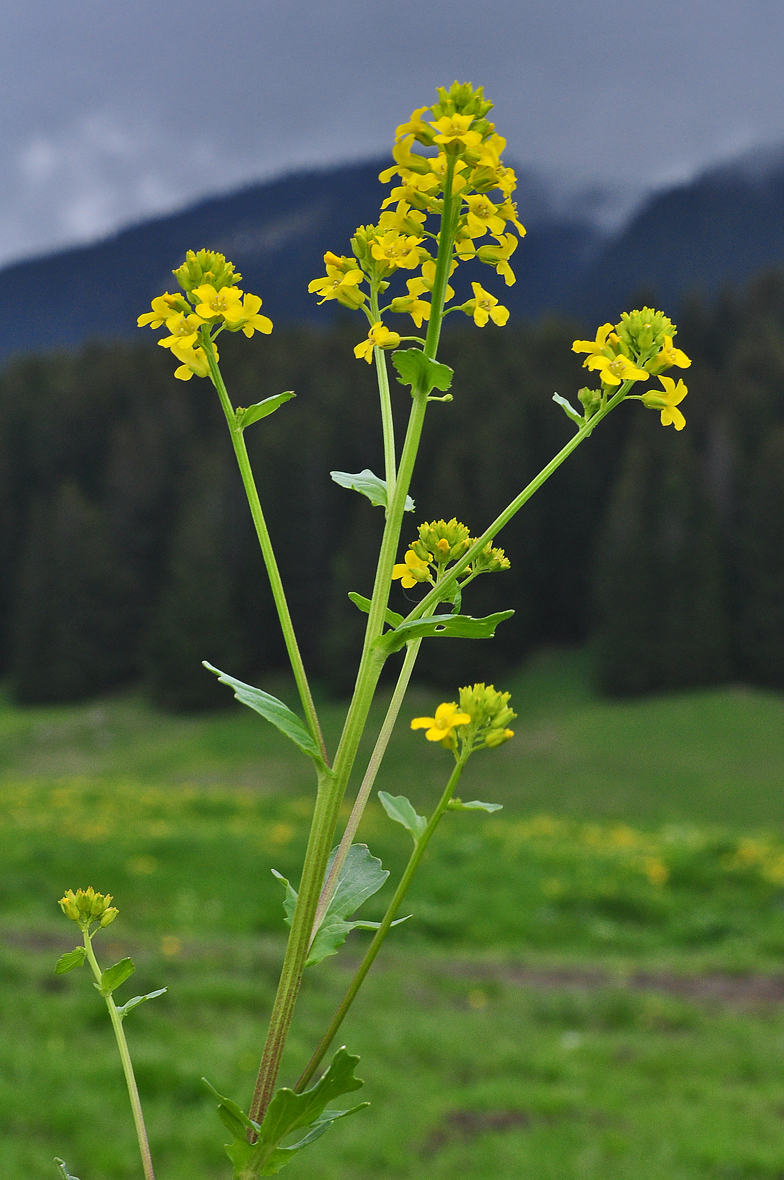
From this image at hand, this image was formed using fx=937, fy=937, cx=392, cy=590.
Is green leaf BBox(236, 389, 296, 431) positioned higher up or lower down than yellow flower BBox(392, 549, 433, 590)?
higher up

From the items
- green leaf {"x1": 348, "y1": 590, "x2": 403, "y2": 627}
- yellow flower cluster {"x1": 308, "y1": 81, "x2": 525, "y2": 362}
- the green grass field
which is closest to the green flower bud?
yellow flower cluster {"x1": 308, "y1": 81, "x2": 525, "y2": 362}

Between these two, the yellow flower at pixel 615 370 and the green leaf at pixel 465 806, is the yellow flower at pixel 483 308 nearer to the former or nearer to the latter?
the yellow flower at pixel 615 370

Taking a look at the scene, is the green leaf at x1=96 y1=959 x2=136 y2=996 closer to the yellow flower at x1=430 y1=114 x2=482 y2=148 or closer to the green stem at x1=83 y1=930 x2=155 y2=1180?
the green stem at x1=83 y1=930 x2=155 y2=1180

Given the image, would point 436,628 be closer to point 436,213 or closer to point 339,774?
point 339,774

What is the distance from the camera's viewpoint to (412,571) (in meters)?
1.08

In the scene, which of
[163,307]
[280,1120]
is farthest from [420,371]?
[280,1120]

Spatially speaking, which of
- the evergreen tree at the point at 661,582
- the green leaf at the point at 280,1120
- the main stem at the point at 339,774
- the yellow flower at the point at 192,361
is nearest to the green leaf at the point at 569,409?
the main stem at the point at 339,774

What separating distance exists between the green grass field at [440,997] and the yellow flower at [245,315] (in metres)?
5.95

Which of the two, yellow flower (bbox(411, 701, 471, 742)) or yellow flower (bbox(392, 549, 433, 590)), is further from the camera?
yellow flower (bbox(392, 549, 433, 590))

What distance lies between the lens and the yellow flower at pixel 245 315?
930mm

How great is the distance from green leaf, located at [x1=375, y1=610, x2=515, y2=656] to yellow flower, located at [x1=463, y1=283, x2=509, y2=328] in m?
0.32

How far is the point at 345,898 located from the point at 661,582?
1556 inches

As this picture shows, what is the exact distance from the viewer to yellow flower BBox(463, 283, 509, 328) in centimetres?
99

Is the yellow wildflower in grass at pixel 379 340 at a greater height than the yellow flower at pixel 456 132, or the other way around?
the yellow flower at pixel 456 132
